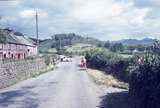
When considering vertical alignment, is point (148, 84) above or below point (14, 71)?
above

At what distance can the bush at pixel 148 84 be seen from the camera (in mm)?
13296

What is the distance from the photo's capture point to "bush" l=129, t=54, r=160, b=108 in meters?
13.3

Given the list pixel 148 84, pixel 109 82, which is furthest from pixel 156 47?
pixel 109 82

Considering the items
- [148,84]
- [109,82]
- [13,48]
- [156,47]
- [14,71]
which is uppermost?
[13,48]

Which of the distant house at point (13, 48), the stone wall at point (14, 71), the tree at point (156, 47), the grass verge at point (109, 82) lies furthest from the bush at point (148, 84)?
the distant house at point (13, 48)

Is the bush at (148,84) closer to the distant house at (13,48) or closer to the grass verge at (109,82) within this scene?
the grass verge at (109,82)

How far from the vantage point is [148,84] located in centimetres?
1463

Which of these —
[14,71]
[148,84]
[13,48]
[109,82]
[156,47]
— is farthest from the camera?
[13,48]

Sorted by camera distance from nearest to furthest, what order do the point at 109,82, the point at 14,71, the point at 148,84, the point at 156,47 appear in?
the point at 148,84
the point at 156,47
the point at 109,82
the point at 14,71

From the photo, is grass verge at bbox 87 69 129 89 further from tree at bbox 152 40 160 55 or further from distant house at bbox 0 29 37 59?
distant house at bbox 0 29 37 59

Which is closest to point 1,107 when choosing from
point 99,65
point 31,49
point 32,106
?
point 32,106

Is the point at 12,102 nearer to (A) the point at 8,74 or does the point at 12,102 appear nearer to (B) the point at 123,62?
(A) the point at 8,74

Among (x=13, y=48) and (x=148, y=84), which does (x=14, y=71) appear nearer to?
(x=148, y=84)

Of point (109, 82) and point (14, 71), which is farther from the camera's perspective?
point (14, 71)
